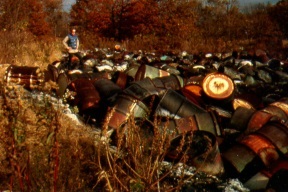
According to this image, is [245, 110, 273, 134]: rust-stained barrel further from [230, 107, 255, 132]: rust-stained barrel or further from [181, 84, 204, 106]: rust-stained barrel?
[181, 84, 204, 106]: rust-stained barrel

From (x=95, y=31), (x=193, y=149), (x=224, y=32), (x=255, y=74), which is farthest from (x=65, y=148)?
(x=95, y=31)

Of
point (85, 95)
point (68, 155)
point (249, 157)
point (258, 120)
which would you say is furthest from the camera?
point (85, 95)

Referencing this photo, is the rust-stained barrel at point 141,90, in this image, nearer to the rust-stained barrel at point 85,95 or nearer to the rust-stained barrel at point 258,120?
the rust-stained barrel at point 85,95

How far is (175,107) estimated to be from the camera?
5738mm

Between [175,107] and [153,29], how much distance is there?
21688 mm

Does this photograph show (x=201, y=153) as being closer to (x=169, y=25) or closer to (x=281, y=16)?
(x=169, y=25)

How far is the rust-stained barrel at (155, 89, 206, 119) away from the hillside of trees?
502cm

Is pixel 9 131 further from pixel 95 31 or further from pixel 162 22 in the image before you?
pixel 95 31

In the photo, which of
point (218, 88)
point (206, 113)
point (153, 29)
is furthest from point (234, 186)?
point (153, 29)

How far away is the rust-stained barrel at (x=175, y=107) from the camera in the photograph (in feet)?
18.7

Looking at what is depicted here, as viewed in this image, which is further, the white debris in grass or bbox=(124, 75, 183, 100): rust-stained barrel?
bbox=(124, 75, 183, 100): rust-stained barrel

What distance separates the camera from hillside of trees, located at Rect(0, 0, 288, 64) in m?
12.9

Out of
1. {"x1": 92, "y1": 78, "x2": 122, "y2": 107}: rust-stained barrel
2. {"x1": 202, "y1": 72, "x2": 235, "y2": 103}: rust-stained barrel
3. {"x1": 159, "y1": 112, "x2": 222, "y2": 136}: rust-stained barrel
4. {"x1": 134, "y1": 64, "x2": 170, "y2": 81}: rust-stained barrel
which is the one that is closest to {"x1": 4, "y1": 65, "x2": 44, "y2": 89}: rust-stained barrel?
{"x1": 92, "y1": 78, "x2": 122, "y2": 107}: rust-stained barrel

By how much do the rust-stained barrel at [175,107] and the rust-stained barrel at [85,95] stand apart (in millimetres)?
→ 1376
